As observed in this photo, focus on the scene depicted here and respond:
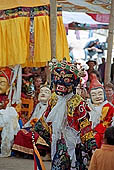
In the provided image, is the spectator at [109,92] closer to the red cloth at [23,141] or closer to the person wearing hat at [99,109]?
the person wearing hat at [99,109]

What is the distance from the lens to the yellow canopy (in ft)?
30.3

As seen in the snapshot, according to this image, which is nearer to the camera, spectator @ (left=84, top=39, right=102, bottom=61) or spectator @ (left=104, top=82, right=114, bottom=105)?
spectator @ (left=104, top=82, right=114, bottom=105)

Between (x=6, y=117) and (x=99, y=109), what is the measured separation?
84.6 inches

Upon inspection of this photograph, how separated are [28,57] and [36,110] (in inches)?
44.2

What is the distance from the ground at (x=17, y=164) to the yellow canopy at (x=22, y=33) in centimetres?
190

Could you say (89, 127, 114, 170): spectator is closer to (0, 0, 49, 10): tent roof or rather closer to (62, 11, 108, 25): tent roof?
(0, 0, 49, 10): tent roof

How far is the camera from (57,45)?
9.48m

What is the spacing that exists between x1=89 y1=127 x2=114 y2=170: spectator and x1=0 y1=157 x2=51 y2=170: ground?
327cm

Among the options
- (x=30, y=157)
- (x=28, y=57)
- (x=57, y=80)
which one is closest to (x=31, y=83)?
(x=28, y=57)

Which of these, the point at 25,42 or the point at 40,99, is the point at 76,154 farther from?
the point at 25,42

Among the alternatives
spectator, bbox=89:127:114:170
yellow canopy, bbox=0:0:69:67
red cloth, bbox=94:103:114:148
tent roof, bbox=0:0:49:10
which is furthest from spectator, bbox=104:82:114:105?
spectator, bbox=89:127:114:170

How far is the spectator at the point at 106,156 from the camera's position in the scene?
4662mm

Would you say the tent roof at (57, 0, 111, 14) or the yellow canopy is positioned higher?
the tent roof at (57, 0, 111, 14)

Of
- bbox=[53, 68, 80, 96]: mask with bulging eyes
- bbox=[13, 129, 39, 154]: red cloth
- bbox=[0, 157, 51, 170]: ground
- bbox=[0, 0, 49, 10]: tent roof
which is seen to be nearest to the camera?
bbox=[53, 68, 80, 96]: mask with bulging eyes
